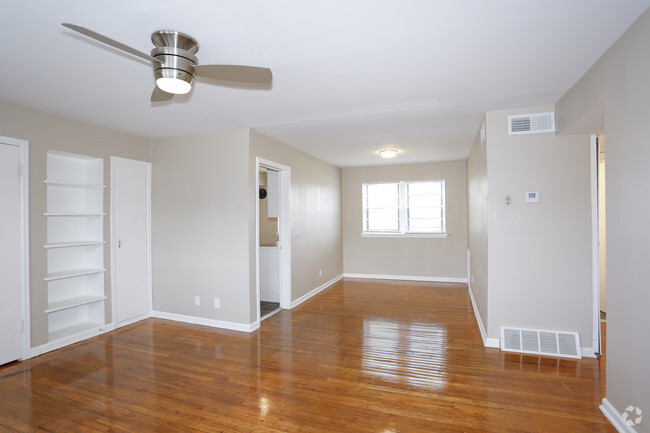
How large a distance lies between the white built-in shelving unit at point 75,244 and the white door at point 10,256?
38 centimetres

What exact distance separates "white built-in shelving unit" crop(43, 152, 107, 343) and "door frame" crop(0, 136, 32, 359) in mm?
305

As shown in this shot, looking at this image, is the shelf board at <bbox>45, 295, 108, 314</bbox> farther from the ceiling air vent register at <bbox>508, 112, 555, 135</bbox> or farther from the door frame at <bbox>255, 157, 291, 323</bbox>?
the ceiling air vent register at <bbox>508, 112, 555, 135</bbox>

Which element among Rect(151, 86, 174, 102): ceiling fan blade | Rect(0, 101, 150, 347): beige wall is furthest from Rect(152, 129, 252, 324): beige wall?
Rect(151, 86, 174, 102): ceiling fan blade

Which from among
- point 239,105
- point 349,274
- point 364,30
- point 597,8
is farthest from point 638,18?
point 349,274

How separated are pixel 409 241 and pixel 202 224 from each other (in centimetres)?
427

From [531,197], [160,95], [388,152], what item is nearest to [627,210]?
[531,197]

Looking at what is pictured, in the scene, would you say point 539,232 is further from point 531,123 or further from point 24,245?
point 24,245

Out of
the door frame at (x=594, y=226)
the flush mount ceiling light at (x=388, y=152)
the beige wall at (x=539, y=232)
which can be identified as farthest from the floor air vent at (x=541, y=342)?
the flush mount ceiling light at (x=388, y=152)

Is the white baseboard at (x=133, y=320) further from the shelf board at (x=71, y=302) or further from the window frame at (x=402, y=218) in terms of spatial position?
the window frame at (x=402, y=218)

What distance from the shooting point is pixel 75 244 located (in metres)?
3.67

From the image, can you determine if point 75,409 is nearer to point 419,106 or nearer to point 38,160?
point 38,160

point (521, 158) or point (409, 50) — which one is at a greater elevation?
point (409, 50)

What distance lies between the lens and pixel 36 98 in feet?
9.85

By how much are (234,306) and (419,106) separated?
10.2 ft
